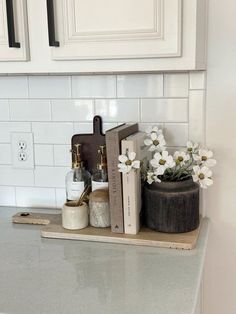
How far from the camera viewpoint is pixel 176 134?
1376mm

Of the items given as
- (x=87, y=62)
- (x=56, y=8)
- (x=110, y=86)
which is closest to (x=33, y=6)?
(x=56, y=8)

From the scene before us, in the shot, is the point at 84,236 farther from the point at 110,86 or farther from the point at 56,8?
the point at 56,8

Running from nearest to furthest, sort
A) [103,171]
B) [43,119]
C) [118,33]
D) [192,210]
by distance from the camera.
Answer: [118,33]
[192,210]
[103,171]
[43,119]

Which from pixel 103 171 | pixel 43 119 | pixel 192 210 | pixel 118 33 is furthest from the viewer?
pixel 43 119

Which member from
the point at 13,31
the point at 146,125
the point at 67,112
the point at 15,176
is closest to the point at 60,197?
the point at 15,176

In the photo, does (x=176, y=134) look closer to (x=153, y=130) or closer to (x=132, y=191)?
(x=153, y=130)

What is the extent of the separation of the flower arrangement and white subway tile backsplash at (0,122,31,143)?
18.1 inches

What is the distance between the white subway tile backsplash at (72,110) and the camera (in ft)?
4.74

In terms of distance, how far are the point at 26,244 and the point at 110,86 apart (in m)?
0.56

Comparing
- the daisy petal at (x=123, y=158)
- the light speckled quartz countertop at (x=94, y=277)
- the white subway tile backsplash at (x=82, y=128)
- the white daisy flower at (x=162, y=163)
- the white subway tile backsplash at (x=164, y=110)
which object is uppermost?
the white subway tile backsplash at (x=164, y=110)

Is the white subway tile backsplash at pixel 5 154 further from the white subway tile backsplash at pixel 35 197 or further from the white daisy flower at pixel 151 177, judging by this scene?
the white daisy flower at pixel 151 177

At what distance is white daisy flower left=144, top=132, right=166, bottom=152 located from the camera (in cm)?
126

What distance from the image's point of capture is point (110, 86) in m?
1.41

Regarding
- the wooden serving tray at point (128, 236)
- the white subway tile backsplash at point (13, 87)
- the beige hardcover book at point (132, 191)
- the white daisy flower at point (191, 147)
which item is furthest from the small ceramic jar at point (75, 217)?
the white subway tile backsplash at point (13, 87)
